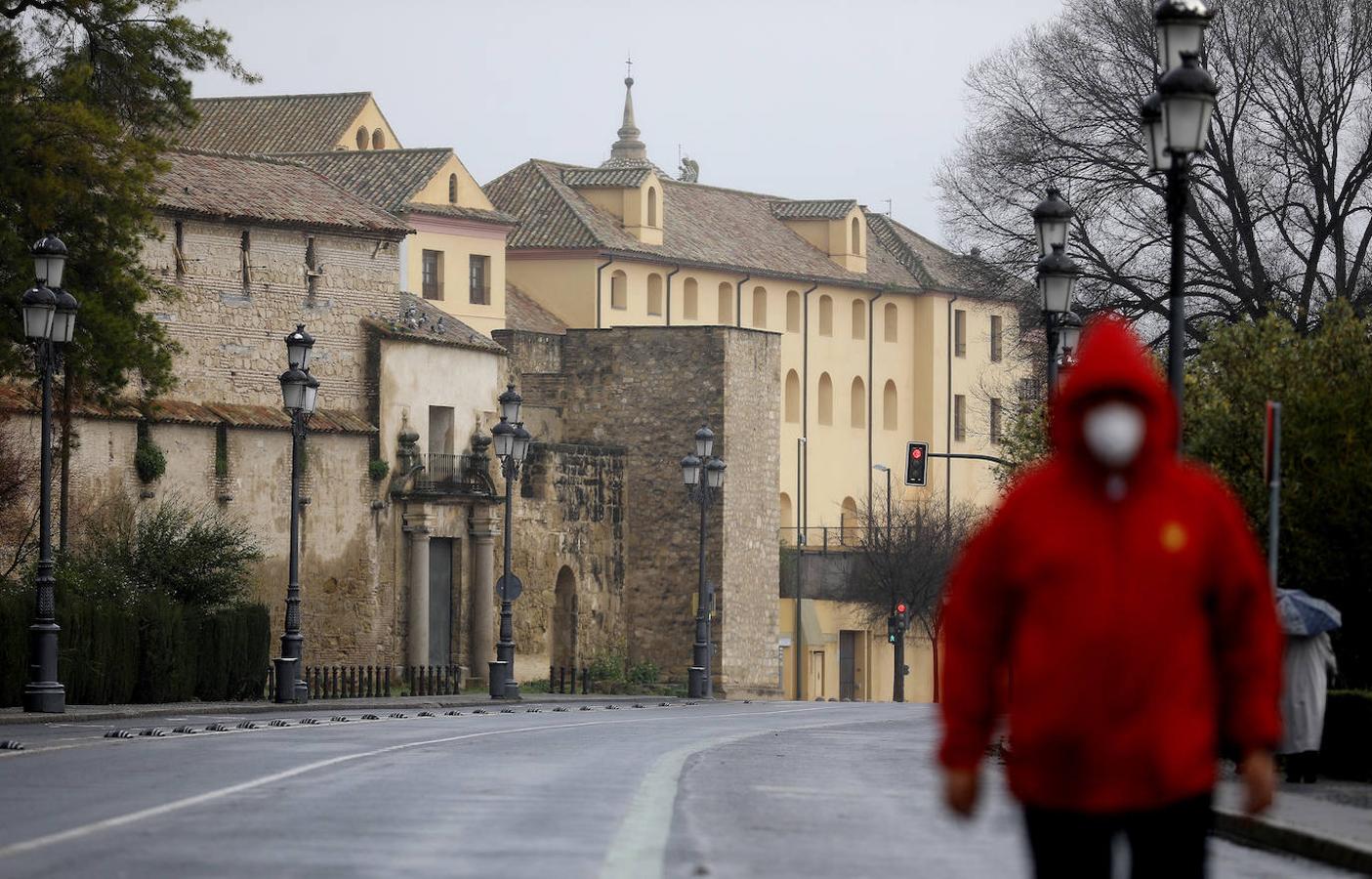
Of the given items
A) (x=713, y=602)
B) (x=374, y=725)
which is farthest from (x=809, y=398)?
(x=374, y=725)

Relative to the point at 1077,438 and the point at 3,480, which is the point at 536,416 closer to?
the point at 3,480

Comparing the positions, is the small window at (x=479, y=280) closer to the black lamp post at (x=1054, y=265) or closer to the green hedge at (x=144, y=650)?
the green hedge at (x=144, y=650)

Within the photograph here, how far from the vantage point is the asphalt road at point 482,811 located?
40.4 feet

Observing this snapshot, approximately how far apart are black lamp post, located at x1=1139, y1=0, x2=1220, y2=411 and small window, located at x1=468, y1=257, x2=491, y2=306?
73590 millimetres

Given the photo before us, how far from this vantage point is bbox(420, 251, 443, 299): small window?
89688 mm

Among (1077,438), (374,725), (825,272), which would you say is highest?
(825,272)

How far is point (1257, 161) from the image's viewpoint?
47125mm

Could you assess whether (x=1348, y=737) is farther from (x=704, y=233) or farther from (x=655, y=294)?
(x=704, y=233)

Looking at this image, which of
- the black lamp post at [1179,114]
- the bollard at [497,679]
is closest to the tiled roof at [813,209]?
the bollard at [497,679]

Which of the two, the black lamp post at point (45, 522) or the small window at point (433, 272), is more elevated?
the small window at point (433, 272)

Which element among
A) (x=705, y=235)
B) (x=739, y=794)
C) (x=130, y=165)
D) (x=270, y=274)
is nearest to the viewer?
(x=739, y=794)

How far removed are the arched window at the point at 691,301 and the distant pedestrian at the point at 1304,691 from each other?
288ft

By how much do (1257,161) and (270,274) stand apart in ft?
72.1

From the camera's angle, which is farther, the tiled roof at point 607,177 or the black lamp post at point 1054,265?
the tiled roof at point 607,177
